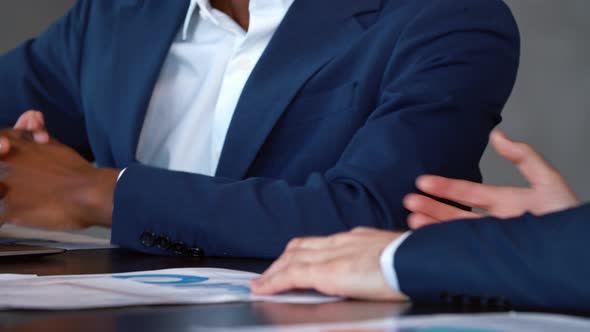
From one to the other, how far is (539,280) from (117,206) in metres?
0.74

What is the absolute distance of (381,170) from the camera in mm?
1285

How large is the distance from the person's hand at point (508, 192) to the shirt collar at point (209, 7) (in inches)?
26.0

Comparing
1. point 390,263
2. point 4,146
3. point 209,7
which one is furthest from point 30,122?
point 390,263

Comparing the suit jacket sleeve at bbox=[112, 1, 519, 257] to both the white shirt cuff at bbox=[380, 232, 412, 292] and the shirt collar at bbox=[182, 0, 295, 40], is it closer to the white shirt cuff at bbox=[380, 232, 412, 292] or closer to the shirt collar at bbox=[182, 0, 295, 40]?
the shirt collar at bbox=[182, 0, 295, 40]

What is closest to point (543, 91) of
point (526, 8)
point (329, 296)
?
point (526, 8)

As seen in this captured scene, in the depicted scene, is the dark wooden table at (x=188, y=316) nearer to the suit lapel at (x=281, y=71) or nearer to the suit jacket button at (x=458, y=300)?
the suit jacket button at (x=458, y=300)

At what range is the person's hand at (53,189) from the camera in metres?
1.31

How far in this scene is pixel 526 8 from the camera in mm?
3709

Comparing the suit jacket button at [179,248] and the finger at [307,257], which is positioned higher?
the finger at [307,257]

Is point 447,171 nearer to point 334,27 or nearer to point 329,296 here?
point 334,27

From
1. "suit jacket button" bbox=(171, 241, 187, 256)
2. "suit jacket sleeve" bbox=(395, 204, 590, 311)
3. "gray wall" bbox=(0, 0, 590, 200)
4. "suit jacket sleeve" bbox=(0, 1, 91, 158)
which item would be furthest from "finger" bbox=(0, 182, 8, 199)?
"gray wall" bbox=(0, 0, 590, 200)

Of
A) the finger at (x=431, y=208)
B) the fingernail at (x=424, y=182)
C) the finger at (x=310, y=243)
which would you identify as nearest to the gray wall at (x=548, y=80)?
the finger at (x=431, y=208)

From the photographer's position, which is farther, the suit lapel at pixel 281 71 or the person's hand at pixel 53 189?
the suit lapel at pixel 281 71

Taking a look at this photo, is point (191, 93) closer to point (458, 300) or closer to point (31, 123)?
point (31, 123)
